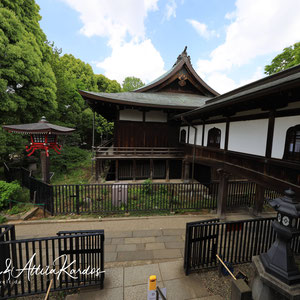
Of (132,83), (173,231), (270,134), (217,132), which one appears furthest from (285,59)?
(132,83)

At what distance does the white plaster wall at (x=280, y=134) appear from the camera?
14.0 feet

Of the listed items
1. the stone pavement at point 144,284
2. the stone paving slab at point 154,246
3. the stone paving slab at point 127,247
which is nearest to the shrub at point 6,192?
the stone paving slab at point 127,247

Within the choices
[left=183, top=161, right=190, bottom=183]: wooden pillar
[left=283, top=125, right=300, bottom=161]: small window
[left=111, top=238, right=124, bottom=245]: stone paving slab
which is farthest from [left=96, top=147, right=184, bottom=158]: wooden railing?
[left=283, top=125, right=300, bottom=161]: small window

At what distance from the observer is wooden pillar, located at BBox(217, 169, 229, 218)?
707 centimetres

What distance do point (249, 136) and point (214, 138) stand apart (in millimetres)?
2412

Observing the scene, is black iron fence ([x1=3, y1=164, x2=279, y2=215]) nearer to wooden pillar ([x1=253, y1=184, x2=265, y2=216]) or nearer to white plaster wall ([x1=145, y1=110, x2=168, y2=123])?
wooden pillar ([x1=253, y1=184, x2=265, y2=216])

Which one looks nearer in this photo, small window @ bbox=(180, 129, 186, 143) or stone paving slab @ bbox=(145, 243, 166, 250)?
stone paving slab @ bbox=(145, 243, 166, 250)

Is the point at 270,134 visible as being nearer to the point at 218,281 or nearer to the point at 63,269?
the point at 218,281

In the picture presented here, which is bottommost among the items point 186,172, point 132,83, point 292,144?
point 186,172

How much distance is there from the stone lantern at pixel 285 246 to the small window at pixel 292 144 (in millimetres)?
2275

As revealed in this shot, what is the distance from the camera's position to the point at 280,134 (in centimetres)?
446

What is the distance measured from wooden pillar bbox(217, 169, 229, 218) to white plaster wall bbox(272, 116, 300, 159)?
103 inches

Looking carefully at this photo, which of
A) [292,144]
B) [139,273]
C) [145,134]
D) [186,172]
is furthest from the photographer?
[145,134]

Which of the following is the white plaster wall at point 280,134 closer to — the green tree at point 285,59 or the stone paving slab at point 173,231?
the stone paving slab at point 173,231
